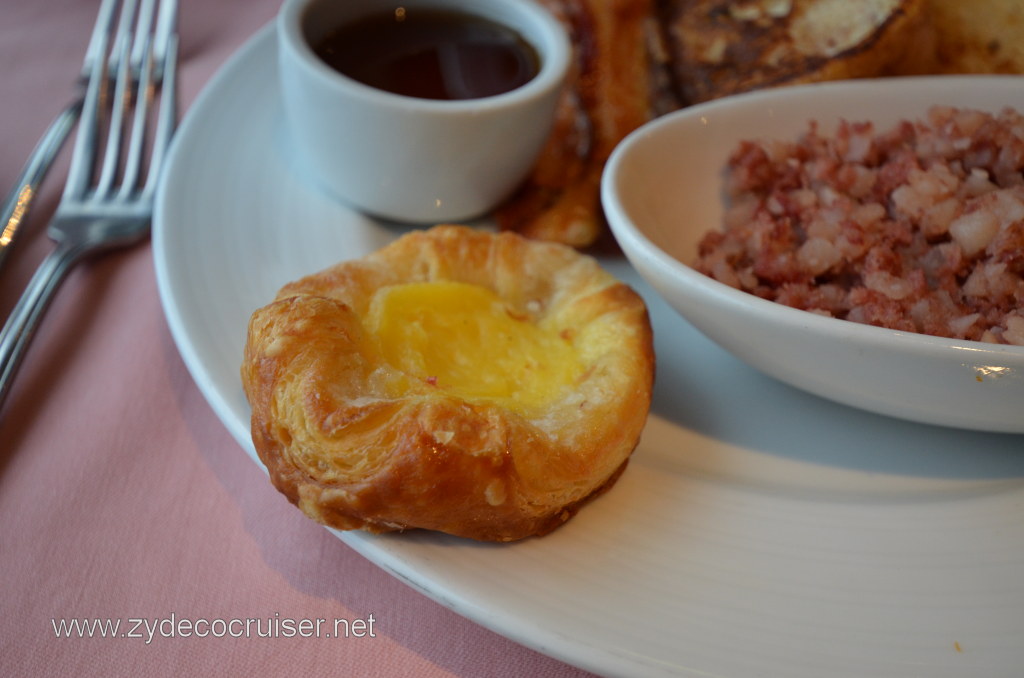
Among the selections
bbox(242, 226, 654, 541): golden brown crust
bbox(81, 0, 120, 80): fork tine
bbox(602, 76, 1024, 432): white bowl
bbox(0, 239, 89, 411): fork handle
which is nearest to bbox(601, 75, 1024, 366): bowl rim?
bbox(602, 76, 1024, 432): white bowl

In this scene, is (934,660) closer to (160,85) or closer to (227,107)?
(227,107)

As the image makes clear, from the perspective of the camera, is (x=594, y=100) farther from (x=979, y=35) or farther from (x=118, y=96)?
(x=118, y=96)

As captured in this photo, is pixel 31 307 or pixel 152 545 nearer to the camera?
pixel 152 545

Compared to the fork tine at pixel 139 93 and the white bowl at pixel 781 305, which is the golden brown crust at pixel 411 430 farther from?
the fork tine at pixel 139 93

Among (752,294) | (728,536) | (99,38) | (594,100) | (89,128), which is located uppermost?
(99,38)

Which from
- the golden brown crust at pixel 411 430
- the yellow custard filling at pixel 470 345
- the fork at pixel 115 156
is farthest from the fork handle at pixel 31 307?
the yellow custard filling at pixel 470 345

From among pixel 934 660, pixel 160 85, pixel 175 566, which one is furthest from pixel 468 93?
pixel 934 660

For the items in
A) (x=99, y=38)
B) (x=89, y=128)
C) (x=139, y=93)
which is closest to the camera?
(x=89, y=128)

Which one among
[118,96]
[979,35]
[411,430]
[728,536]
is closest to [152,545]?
[411,430]
